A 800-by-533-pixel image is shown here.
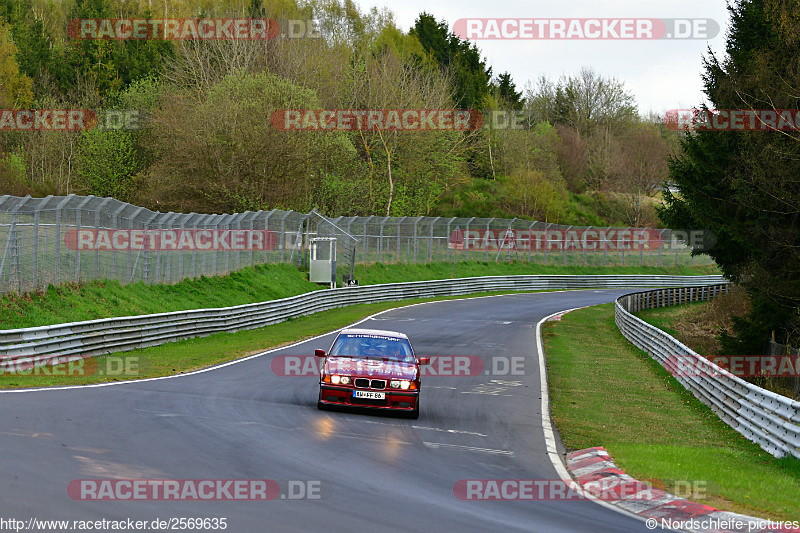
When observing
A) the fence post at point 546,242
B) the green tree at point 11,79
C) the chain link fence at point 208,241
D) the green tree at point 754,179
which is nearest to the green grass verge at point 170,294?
the chain link fence at point 208,241

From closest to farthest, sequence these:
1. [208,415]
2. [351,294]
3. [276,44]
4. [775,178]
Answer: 1. [208,415]
2. [775,178]
3. [351,294]
4. [276,44]

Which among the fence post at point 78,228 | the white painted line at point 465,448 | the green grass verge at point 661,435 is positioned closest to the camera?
the green grass verge at point 661,435

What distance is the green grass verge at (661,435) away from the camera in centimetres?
1045

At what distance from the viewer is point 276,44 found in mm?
63594

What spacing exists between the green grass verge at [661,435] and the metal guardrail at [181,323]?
1050 centimetres

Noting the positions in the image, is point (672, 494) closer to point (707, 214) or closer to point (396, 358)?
point (396, 358)

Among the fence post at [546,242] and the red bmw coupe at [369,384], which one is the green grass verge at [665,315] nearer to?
the fence post at [546,242]

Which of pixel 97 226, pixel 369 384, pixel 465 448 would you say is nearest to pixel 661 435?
pixel 465 448

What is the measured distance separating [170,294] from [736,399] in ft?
67.9

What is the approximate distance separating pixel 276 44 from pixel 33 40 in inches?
1057

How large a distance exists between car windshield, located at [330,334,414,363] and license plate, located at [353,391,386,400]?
1.08 m

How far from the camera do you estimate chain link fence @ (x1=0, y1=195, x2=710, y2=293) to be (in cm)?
2362

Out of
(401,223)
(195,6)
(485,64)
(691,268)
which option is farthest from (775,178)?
(485,64)

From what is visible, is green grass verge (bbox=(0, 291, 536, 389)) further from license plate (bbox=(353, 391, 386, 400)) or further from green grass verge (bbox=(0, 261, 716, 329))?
license plate (bbox=(353, 391, 386, 400))
